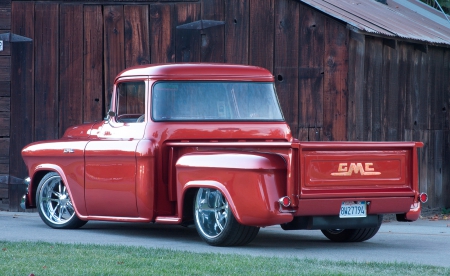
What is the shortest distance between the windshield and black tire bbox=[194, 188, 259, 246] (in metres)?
1.22

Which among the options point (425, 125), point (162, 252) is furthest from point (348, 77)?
point (162, 252)

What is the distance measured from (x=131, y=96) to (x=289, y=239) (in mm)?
2537

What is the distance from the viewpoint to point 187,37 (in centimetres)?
1476

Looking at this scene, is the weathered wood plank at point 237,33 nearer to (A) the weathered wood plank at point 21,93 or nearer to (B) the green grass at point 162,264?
(A) the weathered wood plank at point 21,93

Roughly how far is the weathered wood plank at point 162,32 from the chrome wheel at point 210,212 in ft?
16.3

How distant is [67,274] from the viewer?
7.68m

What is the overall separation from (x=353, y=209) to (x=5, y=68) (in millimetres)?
7310

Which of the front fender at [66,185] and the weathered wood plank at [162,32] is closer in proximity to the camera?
the front fender at [66,185]

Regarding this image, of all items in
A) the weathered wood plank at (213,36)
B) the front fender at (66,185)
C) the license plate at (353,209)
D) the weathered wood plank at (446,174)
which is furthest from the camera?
the weathered wood plank at (446,174)

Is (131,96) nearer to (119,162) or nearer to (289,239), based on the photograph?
(119,162)

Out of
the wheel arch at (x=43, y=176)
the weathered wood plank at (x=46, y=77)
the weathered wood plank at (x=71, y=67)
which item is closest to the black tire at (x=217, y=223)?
the wheel arch at (x=43, y=176)

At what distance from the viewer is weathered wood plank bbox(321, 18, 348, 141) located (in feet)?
46.1

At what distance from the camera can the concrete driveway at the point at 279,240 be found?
31.4ft

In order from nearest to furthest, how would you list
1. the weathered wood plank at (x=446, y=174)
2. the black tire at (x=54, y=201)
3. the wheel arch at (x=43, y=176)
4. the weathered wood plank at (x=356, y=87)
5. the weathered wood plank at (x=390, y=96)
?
the wheel arch at (x=43, y=176), the black tire at (x=54, y=201), the weathered wood plank at (x=356, y=87), the weathered wood plank at (x=390, y=96), the weathered wood plank at (x=446, y=174)
